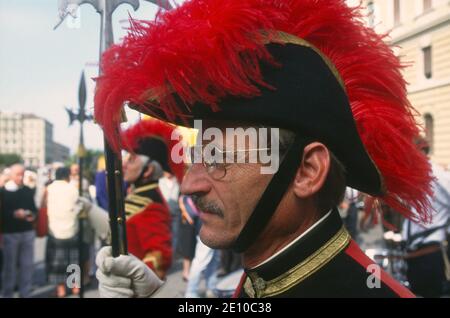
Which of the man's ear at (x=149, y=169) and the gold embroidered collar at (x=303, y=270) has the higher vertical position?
the man's ear at (x=149, y=169)

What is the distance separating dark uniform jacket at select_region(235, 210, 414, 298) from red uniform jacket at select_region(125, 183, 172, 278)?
2.17 meters

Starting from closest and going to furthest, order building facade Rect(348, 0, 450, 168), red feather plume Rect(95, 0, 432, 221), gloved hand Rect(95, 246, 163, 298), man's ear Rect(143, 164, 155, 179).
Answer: red feather plume Rect(95, 0, 432, 221)
gloved hand Rect(95, 246, 163, 298)
man's ear Rect(143, 164, 155, 179)
building facade Rect(348, 0, 450, 168)

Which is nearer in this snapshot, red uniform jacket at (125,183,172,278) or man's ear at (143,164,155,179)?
red uniform jacket at (125,183,172,278)

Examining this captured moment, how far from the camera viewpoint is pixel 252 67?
1377 millimetres

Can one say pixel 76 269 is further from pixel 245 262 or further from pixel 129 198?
pixel 129 198

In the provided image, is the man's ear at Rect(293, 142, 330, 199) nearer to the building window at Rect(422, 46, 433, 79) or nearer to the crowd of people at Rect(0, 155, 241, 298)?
the crowd of people at Rect(0, 155, 241, 298)

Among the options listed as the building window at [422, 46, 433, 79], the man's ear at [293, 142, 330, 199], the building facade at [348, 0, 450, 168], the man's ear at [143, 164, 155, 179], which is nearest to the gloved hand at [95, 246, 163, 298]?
the man's ear at [293, 142, 330, 199]

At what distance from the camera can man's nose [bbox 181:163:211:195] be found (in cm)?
147

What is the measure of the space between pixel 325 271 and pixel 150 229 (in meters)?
2.39

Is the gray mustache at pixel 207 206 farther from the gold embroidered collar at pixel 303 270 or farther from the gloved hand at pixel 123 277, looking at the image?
the gloved hand at pixel 123 277

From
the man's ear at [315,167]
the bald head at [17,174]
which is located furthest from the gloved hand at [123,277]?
the bald head at [17,174]

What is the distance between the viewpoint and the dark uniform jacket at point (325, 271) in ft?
4.82

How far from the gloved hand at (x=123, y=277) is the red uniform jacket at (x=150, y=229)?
1472 mm
